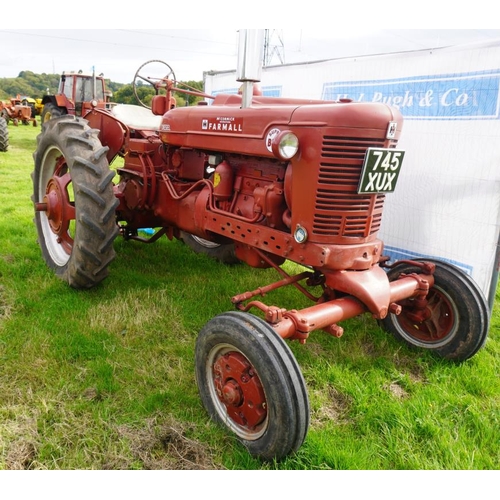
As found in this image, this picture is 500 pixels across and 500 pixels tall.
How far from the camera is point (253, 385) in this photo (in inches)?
90.5

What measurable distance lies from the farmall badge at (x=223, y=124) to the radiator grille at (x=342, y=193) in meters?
→ 0.71

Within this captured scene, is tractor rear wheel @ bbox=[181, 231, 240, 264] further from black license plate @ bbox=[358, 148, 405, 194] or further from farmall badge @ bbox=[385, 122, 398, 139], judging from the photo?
farmall badge @ bbox=[385, 122, 398, 139]

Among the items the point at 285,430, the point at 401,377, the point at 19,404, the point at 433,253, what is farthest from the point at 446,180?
the point at 19,404

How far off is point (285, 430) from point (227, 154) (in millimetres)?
1917

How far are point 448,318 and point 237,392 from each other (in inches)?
66.7

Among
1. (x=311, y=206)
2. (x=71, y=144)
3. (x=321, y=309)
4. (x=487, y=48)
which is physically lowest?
(x=321, y=309)

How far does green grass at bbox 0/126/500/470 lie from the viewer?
2.32m

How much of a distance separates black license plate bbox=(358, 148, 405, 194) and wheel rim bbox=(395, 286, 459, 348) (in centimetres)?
95

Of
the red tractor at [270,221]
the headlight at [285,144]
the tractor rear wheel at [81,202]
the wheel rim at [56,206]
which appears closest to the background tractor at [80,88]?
the wheel rim at [56,206]

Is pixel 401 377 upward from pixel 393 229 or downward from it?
downward

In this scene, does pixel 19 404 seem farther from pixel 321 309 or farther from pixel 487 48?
pixel 487 48

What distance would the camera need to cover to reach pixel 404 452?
2379 mm

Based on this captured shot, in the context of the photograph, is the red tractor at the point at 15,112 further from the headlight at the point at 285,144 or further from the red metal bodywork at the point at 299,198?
the headlight at the point at 285,144

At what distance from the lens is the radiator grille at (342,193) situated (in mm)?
2555
